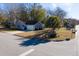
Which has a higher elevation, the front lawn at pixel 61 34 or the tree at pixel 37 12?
the tree at pixel 37 12

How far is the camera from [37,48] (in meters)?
5.68

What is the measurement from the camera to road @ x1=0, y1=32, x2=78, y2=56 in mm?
5652

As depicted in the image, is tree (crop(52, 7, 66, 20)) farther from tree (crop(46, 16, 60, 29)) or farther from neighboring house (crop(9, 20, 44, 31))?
neighboring house (crop(9, 20, 44, 31))

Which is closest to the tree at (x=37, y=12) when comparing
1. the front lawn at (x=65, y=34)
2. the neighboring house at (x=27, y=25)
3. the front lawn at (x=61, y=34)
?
the neighboring house at (x=27, y=25)

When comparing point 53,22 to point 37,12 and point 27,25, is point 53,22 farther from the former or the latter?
point 27,25

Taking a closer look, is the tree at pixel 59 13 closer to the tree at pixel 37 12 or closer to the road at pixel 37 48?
the tree at pixel 37 12

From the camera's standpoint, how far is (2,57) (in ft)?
18.7

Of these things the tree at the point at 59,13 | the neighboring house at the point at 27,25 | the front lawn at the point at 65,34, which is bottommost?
the front lawn at the point at 65,34

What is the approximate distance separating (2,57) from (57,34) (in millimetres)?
972

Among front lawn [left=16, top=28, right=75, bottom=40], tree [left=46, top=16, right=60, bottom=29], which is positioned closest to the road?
front lawn [left=16, top=28, right=75, bottom=40]

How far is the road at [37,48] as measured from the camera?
5.65m

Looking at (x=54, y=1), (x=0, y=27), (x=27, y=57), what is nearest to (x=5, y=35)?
(x=0, y=27)

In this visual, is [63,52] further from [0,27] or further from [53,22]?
[0,27]

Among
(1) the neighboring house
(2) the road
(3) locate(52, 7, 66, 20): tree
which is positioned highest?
(3) locate(52, 7, 66, 20): tree
